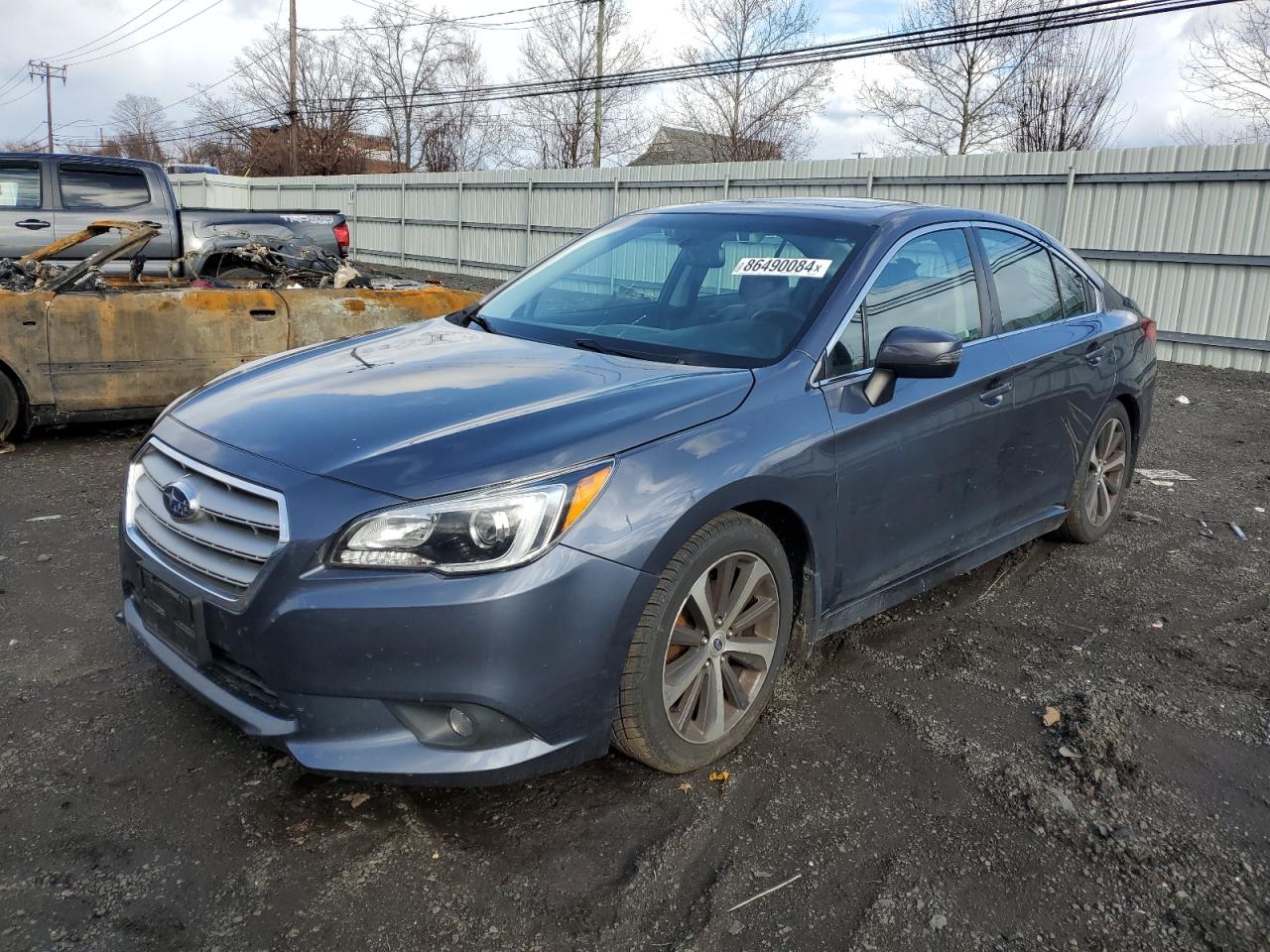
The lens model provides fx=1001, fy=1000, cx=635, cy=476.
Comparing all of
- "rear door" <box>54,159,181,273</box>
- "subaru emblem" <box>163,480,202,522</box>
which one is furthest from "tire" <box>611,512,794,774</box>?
"rear door" <box>54,159,181,273</box>

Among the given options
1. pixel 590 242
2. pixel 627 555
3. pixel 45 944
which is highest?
pixel 590 242

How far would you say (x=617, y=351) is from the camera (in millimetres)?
3404

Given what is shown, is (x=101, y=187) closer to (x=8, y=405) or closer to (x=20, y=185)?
(x=20, y=185)

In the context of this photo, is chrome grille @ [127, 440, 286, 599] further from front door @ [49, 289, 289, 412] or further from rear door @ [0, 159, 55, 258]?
rear door @ [0, 159, 55, 258]

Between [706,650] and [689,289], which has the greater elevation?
[689,289]

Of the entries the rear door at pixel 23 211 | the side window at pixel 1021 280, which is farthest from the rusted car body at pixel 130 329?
the side window at pixel 1021 280

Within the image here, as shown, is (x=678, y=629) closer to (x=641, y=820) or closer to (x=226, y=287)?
(x=641, y=820)

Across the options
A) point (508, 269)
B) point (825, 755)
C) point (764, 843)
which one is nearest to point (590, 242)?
point (825, 755)

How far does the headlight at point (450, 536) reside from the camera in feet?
7.97

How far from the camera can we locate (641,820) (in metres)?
2.81

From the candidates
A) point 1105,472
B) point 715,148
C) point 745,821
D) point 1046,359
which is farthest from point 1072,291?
point 715,148

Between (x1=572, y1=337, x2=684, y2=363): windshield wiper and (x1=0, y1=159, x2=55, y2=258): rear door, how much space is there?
8.05 meters

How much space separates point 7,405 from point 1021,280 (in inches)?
246

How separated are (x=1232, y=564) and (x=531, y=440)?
4237 mm
